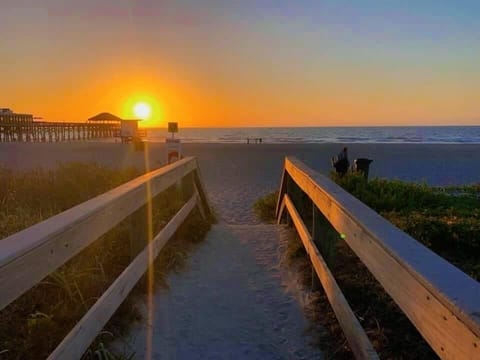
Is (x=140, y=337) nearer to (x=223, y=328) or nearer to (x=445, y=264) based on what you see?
(x=223, y=328)

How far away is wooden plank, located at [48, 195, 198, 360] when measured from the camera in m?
2.29

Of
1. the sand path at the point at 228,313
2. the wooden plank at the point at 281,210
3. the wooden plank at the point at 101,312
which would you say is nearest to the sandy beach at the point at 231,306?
the sand path at the point at 228,313

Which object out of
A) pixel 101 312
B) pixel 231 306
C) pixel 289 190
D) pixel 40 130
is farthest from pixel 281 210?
pixel 40 130

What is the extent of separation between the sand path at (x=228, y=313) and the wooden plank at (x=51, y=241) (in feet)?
3.11

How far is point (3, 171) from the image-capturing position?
8570 millimetres

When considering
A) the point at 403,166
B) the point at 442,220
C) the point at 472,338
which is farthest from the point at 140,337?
the point at 403,166

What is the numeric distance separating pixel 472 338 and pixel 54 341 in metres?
2.36

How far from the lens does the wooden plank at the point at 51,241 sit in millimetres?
1663

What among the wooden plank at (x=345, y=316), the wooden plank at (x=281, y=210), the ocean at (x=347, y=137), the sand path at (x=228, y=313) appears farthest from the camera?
the ocean at (x=347, y=137)

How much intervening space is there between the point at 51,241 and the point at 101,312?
0.88m

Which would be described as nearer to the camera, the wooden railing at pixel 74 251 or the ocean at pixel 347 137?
the wooden railing at pixel 74 251

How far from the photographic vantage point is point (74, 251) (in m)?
2.23

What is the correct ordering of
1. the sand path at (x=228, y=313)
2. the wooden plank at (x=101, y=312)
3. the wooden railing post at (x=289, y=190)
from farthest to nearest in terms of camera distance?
the wooden railing post at (x=289, y=190) < the sand path at (x=228, y=313) < the wooden plank at (x=101, y=312)

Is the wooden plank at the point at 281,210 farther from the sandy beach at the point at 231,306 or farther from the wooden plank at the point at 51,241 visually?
the wooden plank at the point at 51,241
